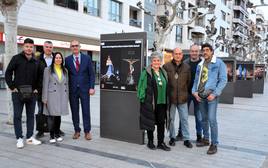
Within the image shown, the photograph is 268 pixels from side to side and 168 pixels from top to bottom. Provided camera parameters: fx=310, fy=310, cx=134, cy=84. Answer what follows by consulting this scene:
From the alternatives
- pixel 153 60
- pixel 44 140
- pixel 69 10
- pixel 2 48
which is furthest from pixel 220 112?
pixel 69 10

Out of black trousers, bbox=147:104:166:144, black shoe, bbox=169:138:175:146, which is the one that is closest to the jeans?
black trousers, bbox=147:104:166:144

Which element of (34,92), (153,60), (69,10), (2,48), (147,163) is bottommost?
(147,163)

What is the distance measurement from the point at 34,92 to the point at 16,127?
718mm

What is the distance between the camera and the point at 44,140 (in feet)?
20.4

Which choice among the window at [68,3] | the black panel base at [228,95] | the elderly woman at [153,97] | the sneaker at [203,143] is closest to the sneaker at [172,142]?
the elderly woman at [153,97]

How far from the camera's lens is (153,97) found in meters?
5.61

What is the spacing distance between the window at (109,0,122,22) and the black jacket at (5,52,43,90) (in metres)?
22.5

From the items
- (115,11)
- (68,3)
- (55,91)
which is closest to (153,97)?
Result: (55,91)

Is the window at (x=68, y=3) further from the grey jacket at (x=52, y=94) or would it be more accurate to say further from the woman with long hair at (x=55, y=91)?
the grey jacket at (x=52, y=94)

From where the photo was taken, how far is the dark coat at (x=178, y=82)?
5.83 m

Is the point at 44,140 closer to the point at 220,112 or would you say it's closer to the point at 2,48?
the point at 220,112

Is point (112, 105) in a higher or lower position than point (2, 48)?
lower

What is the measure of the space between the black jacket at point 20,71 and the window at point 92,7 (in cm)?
1984

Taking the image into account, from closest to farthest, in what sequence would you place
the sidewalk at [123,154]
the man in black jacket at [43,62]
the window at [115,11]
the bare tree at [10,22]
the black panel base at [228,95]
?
1. the sidewalk at [123,154]
2. the man in black jacket at [43,62]
3. the bare tree at [10,22]
4. the black panel base at [228,95]
5. the window at [115,11]
